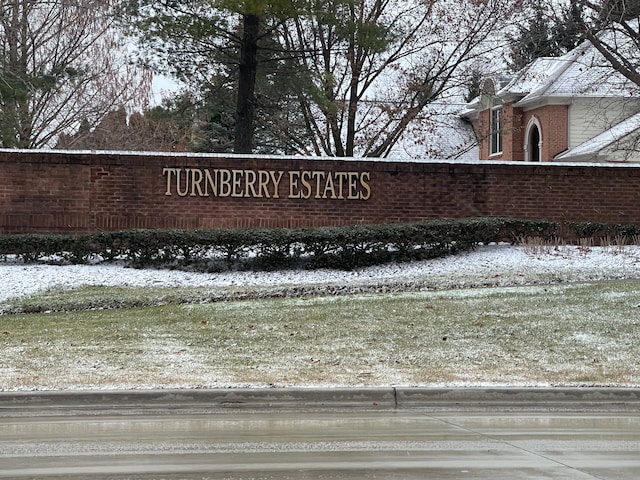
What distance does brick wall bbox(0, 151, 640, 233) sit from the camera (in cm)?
2039

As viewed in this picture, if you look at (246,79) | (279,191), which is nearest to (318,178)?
(279,191)

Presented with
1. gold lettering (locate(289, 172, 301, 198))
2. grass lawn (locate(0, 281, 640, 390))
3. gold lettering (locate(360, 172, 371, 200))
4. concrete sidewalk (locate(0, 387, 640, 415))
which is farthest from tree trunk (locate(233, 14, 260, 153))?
concrete sidewalk (locate(0, 387, 640, 415))

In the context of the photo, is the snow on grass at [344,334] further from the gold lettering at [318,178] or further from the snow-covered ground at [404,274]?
the gold lettering at [318,178]

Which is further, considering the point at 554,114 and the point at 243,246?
the point at 554,114

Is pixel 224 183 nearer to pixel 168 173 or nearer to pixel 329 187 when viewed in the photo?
pixel 168 173

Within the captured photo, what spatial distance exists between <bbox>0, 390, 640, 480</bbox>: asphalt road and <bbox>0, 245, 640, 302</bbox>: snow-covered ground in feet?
25.5

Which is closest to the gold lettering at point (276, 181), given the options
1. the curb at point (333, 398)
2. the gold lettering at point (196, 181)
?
the gold lettering at point (196, 181)

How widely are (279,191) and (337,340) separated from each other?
29.8ft

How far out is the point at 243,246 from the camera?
61.5ft

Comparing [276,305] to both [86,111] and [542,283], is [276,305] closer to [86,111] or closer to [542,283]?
[542,283]

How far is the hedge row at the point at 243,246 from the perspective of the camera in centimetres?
1848

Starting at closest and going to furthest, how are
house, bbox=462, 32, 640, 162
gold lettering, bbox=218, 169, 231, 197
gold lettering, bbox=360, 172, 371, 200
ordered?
1. gold lettering, bbox=218, 169, 231, 197
2. gold lettering, bbox=360, 172, 371, 200
3. house, bbox=462, 32, 640, 162

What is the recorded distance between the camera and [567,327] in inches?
505

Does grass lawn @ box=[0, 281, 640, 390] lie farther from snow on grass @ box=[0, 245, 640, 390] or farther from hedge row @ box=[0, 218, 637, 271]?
hedge row @ box=[0, 218, 637, 271]
